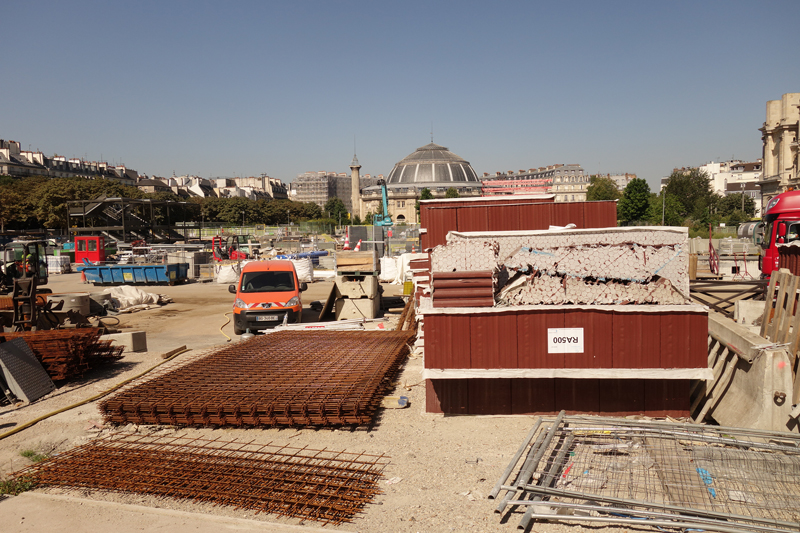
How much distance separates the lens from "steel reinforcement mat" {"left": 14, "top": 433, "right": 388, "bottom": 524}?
574 cm

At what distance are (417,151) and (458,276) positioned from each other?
159 meters

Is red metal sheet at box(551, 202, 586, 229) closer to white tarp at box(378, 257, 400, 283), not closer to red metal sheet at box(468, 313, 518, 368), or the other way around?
red metal sheet at box(468, 313, 518, 368)

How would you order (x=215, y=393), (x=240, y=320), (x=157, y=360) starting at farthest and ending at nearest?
(x=240, y=320), (x=157, y=360), (x=215, y=393)

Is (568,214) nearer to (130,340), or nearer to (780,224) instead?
(130,340)

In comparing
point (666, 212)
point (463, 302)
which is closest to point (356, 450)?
point (463, 302)

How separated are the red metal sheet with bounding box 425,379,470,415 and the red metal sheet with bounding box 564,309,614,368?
1589 millimetres

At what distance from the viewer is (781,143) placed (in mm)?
60312

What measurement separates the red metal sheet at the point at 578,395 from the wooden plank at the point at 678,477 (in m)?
1.23

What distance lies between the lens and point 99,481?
6.38 meters

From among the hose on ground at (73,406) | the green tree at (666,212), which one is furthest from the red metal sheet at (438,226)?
the green tree at (666,212)

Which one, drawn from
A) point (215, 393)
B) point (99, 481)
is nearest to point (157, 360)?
point (215, 393)

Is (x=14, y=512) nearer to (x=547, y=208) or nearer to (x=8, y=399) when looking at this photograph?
(x=8, y=399)

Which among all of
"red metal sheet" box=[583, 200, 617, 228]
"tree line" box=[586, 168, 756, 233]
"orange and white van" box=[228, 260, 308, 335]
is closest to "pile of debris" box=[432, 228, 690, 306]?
"red metal sheet" box=[583, 200, 617, 228]

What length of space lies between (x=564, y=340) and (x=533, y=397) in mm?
1051
